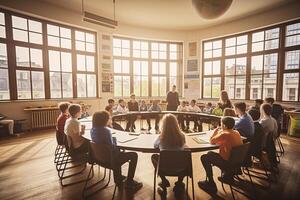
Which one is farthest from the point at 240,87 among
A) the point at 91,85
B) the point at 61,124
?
the point at 61,124

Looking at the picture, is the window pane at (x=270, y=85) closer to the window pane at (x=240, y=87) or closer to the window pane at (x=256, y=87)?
the window pane at (x=256, y=87)

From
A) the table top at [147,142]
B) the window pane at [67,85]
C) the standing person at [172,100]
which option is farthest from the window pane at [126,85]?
the table top at [147,142]

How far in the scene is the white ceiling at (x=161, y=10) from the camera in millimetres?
5730

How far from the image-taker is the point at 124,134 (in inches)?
113

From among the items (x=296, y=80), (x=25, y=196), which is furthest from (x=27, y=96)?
(x=296, y=80)

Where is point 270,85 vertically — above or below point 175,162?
above

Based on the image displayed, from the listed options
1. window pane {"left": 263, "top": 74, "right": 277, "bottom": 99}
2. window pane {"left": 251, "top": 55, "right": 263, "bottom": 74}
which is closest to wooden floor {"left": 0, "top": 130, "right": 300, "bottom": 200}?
window pane {"left": 263, "top": 74, "right": 277, "bottom": 99}

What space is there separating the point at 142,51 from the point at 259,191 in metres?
7.57

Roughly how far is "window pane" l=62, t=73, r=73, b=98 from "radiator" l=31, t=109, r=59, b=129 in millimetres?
854

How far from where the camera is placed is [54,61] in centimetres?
654

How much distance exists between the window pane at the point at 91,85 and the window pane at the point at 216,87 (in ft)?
17.9

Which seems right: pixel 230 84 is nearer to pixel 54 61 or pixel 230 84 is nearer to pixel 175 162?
pixel 175 162

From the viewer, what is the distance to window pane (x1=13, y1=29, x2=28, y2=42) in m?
5.65

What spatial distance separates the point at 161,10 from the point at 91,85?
13.4 ft
